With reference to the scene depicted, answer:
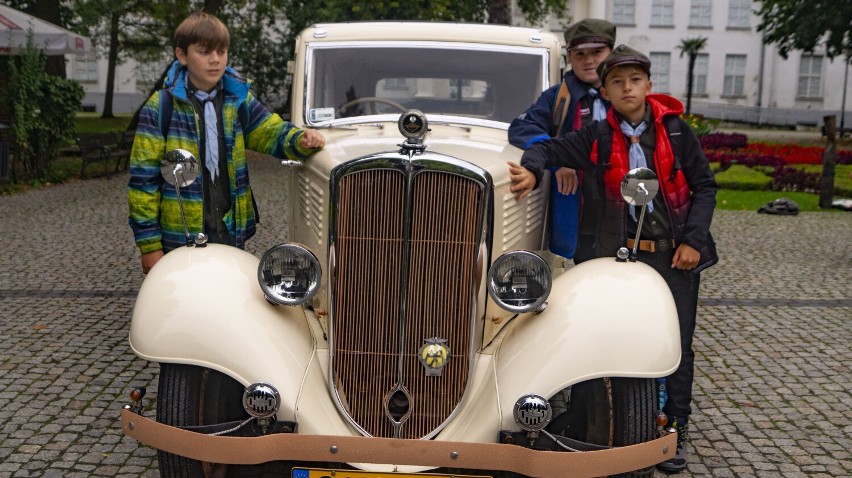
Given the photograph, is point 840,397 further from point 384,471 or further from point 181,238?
point 181,238

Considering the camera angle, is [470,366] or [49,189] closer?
[470,366]

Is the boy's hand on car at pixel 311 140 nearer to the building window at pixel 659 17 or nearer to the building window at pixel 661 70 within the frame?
the building window at pixel 661 70

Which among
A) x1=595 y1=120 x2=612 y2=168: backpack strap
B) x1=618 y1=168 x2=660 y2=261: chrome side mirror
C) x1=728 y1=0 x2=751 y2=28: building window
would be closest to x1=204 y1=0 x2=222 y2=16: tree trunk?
x1=595 y1=120 x2=612 y2=168: backpack strap

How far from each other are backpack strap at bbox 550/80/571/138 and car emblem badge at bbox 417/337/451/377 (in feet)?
4.74

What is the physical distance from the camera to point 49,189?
14.7 metres

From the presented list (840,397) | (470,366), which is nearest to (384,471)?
(470,366)

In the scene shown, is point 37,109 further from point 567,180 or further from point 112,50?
point 112,50

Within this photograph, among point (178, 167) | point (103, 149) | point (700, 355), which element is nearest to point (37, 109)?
point (103, 149)

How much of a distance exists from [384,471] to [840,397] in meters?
3.30

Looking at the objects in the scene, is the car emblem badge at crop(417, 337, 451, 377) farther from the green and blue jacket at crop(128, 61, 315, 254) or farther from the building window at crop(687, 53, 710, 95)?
the building window at crop(687, 53, 710, 95)

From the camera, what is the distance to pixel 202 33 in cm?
403

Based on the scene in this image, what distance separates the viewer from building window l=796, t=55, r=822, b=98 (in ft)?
152

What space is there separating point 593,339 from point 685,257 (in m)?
0.83

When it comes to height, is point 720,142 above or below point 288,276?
above
